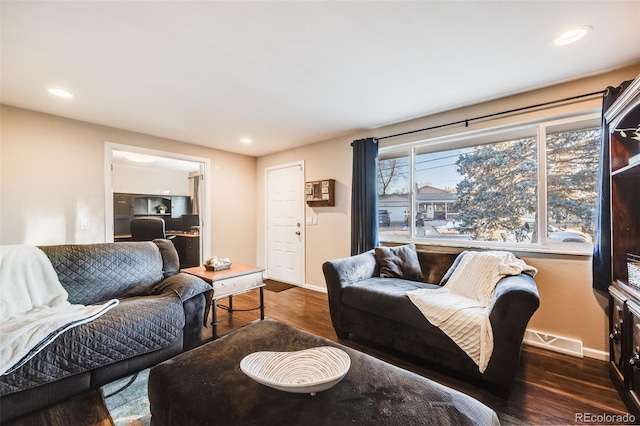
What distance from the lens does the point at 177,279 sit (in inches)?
90.9

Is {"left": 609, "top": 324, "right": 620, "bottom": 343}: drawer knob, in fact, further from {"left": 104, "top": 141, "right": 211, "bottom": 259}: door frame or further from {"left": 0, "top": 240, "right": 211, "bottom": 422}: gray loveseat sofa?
{"left": 104, "top": 141, "right": 211, "bottom": 259}: door frame

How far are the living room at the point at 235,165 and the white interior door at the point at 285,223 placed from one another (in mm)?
145

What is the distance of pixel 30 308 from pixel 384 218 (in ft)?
11.1

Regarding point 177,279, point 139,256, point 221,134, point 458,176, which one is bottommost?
point 177,279

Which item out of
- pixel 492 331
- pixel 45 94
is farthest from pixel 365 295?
pixel 45 94

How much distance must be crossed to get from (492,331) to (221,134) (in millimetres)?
3733

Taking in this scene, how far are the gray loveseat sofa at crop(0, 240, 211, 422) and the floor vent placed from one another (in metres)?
2.93

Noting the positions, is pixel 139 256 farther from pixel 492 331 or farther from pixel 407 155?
pixel 407 155

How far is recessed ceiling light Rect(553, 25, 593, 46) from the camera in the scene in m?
1.67

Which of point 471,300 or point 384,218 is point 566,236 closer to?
point 471,300

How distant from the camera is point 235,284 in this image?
2.55 metres

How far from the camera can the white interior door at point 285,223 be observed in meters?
4.46

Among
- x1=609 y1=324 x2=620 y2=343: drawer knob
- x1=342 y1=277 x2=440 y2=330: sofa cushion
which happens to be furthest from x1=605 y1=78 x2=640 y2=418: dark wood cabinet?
x1=342 y1=277 x2=440 y2=330: sofa cushion

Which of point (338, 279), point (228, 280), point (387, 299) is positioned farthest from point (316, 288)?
point (387, 299)
